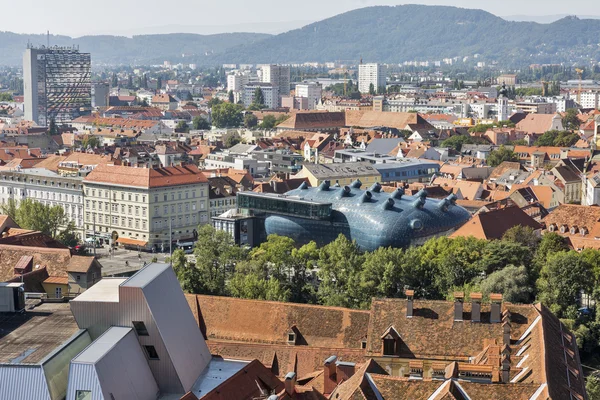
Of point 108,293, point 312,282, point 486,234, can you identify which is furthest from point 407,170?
point 108,293

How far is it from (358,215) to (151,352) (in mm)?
42942

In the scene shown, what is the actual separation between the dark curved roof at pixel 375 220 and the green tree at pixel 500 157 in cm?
4529

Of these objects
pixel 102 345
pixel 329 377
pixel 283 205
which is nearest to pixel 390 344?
pixel 329 377

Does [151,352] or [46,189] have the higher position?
[151,352]

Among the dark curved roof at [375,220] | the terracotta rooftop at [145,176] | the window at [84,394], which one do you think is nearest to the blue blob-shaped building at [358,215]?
the dark curved roof at [375,220]

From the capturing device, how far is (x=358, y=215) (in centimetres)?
7881

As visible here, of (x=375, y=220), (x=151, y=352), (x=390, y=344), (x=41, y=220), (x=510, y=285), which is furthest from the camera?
(x=41, y=220)

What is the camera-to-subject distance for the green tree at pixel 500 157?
12631 centimetres

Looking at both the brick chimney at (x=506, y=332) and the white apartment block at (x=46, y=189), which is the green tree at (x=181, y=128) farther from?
the brick chimney at (x=506, y=332)

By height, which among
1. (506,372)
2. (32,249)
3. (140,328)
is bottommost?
(32,249)

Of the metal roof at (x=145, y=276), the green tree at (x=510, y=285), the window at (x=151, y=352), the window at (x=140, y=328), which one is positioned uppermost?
the metal roof at (x=145, y=276)

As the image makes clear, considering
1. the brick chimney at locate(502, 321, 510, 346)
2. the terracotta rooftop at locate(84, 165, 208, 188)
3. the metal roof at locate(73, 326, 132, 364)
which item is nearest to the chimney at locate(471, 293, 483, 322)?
the brick chimney at locate(502, 321, 510, 346)

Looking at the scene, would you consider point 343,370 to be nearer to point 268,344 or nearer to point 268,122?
point 268,344

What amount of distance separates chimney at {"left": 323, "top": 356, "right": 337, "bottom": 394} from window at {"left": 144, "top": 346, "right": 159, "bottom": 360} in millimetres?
5506
